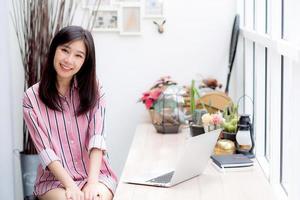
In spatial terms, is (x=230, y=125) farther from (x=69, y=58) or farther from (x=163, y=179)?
(x=69, y=58)

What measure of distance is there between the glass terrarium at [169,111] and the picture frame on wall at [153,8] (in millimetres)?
580

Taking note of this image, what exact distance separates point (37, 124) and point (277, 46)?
1079 mm

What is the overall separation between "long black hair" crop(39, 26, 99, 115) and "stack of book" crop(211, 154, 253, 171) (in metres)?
0.63

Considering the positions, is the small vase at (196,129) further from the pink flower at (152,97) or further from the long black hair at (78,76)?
the long black hair at (78,76)

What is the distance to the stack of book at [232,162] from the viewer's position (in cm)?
255

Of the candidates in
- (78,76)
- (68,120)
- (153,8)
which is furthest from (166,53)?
(68,120)

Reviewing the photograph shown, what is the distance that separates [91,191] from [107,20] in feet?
5.21

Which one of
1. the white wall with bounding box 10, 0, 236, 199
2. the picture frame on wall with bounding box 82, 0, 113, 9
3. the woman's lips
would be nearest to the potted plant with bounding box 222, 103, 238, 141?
the white wall with bounding box 10, 0, 236, 199

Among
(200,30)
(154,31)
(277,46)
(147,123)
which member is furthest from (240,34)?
(277,46)

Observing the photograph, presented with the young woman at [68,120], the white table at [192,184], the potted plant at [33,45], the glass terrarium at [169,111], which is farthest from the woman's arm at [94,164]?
the potted plant at [33,45]

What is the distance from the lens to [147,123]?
370 centimetres

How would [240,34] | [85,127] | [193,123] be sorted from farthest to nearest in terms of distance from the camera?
[240,34] < [193,123] < [85,127]

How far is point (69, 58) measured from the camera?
2422mm

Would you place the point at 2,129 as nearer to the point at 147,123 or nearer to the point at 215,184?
the point at 147,123
